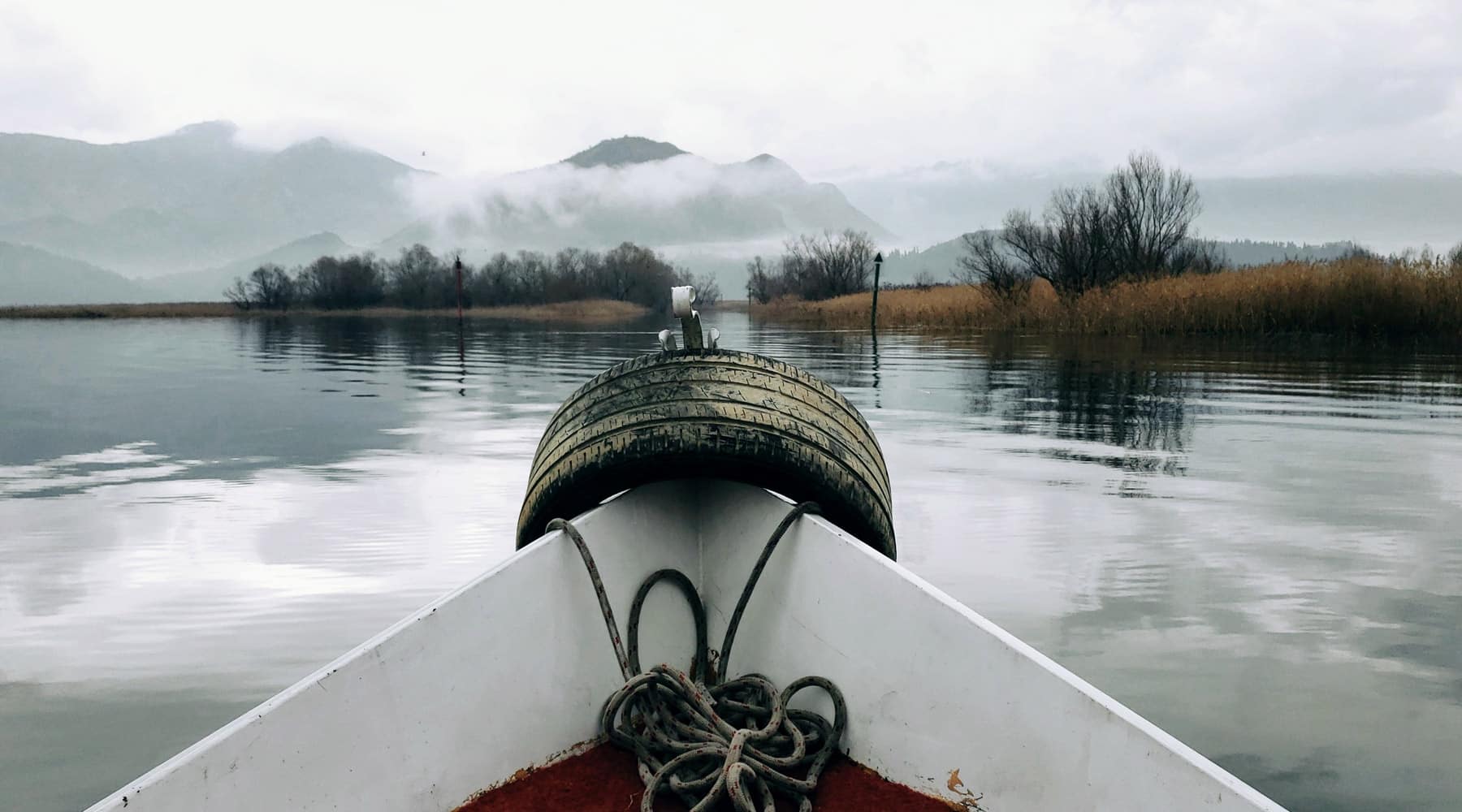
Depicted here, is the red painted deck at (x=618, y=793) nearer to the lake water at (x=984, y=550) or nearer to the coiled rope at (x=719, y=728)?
the coiled rope at (x=719, y=728)

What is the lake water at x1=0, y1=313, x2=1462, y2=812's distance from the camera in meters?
3.33

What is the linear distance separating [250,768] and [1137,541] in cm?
546

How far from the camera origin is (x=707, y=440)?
2801mm

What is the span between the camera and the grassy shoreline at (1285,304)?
21453mm

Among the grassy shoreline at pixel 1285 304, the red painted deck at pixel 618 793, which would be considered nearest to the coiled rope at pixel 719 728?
the red painted deck at pixel 618 793

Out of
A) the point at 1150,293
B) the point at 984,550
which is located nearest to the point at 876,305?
the point at 1150,293

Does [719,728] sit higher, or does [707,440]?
[707,440]

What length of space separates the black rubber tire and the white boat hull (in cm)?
13

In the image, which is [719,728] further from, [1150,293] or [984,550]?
[1150,293]

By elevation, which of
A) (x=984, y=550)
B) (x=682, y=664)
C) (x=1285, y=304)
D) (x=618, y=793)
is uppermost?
(x=1285, y=304)

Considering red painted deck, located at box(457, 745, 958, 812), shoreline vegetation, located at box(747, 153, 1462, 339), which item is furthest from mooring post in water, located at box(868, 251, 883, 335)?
red painted deck, located at box(457, 745, 958, 812)

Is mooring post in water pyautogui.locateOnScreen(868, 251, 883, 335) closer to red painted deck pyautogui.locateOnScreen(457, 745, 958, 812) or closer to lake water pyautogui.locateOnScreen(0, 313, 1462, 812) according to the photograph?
lake water pyautogui.locateOnScreen(0, 313, 1462, 812)

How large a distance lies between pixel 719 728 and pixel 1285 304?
80.9 ft

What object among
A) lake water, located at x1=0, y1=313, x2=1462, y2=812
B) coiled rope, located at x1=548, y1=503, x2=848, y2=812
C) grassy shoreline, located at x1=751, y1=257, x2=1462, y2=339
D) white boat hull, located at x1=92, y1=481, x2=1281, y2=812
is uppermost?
grassy shoreline, located at x1=751, y1=257, x2=1462, y2=339
